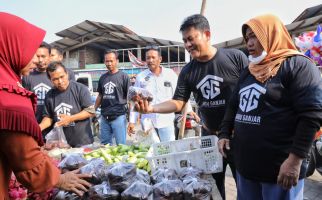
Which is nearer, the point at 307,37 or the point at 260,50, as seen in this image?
the point at 260,50

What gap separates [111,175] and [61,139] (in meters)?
1.65

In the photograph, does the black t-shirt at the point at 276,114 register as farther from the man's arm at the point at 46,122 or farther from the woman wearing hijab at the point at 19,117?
the man's arm at the point at 46,122

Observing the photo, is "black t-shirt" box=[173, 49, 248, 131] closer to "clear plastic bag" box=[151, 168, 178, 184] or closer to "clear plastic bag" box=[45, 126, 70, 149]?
"clear plastic bag" box=[151, 168, 178, 184]

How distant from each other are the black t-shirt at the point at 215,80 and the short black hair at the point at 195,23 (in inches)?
11.4

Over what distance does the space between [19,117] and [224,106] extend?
198 centimetres

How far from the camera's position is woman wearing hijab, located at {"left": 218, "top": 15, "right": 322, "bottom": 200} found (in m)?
1.76

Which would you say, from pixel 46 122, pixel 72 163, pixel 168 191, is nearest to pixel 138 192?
pixel 168 191

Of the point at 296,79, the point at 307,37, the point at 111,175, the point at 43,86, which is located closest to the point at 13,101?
the point at 111,175

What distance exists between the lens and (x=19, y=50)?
1.42 meters

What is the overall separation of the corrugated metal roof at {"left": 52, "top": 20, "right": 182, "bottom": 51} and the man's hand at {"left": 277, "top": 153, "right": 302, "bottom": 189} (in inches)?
653

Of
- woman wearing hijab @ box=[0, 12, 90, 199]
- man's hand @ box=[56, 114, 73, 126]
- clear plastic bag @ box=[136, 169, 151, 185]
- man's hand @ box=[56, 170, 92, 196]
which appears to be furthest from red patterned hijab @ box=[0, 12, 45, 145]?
man's hand @ box=[56, 114, 73, 126]

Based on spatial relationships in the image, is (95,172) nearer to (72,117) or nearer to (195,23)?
(72,117)

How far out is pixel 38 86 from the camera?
4.07m

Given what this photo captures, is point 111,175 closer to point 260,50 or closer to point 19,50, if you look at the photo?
point 19,50
